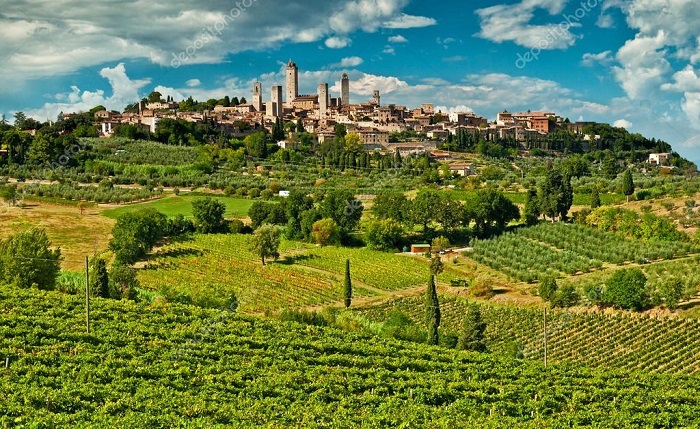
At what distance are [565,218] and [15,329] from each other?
4347 cm

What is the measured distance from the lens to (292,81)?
142 m

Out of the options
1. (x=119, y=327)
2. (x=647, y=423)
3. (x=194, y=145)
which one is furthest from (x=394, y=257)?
(x=194, y=145)

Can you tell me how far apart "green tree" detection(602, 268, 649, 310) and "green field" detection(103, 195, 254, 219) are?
97.2 feet

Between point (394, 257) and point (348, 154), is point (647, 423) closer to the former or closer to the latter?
point (394, 257)

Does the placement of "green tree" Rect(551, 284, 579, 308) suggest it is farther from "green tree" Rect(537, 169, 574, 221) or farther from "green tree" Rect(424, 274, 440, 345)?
"green tree" Rect(537, 169, 574, 221)

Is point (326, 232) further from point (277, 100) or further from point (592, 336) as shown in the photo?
point (277, 100)

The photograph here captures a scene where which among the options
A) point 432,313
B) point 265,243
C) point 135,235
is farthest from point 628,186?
point 135,235

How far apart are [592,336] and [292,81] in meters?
120

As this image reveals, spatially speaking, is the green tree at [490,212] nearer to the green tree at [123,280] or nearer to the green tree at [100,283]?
the green tree at [123,280]

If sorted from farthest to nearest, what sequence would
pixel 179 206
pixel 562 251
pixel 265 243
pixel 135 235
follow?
1. pixel 179 206
2. pixel 562 251
3. pixel 265 243
4. pixel 135 235

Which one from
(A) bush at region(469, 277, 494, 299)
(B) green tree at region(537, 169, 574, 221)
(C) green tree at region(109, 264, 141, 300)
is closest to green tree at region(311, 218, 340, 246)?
(A) bush at region(469, 277, 494, 299)

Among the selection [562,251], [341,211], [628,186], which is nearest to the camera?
[562,251]

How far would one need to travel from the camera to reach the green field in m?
52.5

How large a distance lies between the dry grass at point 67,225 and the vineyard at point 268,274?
4.68 meters
